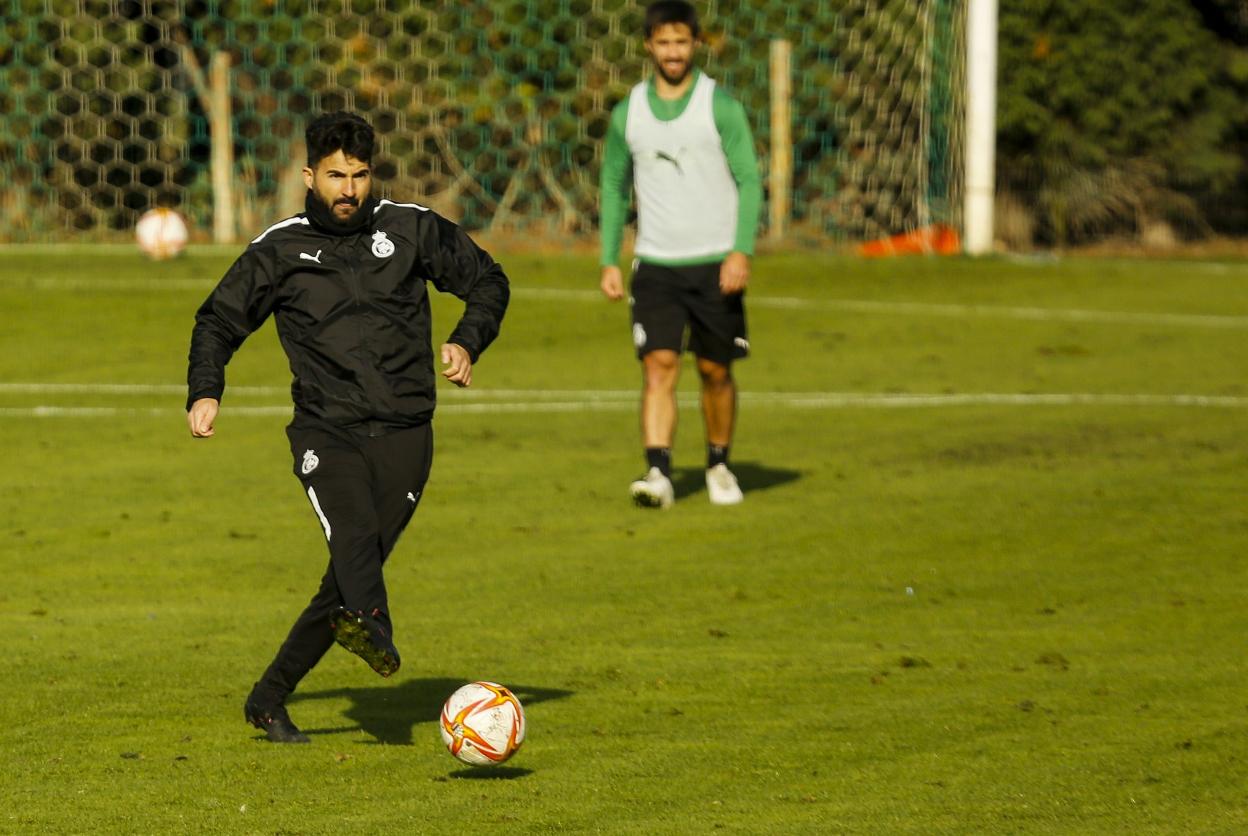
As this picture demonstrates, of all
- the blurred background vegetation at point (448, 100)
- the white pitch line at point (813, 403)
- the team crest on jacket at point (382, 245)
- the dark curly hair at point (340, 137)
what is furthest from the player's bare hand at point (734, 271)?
the blurred background vegetation at point (448, 100)

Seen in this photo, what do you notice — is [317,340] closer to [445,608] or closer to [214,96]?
[445,608]

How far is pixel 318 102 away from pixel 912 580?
44.4 ft

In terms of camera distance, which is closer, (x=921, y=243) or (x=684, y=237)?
(x=684, y=237)

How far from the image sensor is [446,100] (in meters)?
21.6

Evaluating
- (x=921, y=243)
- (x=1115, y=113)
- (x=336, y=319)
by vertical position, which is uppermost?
(x=336, y=319)

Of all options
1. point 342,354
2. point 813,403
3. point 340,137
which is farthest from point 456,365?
point 813,403

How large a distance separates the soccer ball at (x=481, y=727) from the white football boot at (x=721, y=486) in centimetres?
493

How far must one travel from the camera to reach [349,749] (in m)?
6.18

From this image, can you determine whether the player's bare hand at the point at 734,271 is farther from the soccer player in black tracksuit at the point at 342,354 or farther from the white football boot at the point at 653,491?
the soccer player in black tracksuit at the point at 342,354

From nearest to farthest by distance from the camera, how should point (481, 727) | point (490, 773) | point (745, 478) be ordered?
point (481, 727)
point (490, 773)
point (745, 478)

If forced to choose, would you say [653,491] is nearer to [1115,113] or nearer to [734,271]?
[734,271]

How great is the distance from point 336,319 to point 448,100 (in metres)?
Answer: 15.7

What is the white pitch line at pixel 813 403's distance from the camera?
13.8 m

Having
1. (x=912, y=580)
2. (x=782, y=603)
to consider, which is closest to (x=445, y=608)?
(x=782, y=603)
